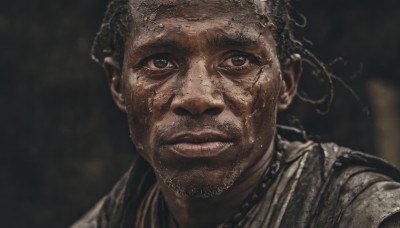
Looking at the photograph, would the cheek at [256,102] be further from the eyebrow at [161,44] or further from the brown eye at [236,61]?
the eyebrow at [161,44]

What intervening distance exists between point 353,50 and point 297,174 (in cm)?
339

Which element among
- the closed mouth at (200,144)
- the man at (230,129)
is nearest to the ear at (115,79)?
the man at (230,129)

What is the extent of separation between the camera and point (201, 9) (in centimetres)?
403

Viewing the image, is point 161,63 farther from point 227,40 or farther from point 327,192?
point 327,192

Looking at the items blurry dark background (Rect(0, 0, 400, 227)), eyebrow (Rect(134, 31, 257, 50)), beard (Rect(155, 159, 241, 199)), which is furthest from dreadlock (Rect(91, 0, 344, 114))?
blurry dark background (Rect(0, 0, 400, 227))

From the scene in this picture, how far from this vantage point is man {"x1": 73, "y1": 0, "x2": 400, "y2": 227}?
3.94 metres

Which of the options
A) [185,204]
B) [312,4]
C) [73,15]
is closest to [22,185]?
[73,15]

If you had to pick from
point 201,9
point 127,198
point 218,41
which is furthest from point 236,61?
point 127,198

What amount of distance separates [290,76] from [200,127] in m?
0.70

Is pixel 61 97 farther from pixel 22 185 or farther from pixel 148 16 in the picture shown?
pixel 148 16

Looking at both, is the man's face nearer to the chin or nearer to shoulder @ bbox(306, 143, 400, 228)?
the chin

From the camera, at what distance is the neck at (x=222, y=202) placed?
4.23 meters

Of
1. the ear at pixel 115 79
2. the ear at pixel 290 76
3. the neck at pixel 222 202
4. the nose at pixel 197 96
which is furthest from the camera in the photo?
the ear at pixel 115 79

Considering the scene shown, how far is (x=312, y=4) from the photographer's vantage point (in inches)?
292
